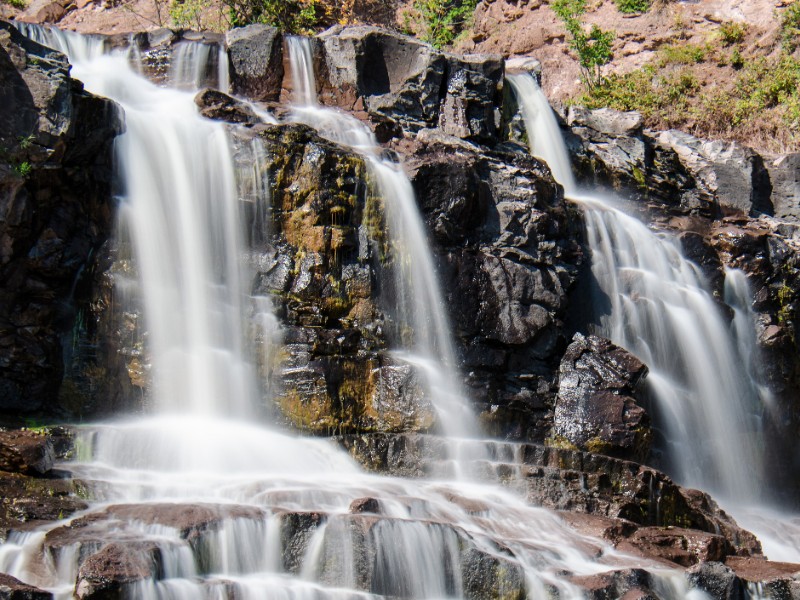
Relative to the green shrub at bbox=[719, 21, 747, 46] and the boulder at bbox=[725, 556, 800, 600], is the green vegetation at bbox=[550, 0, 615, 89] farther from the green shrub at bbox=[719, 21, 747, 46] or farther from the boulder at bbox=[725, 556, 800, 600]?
the boulder at bbox=[725, 556, 800, 600]

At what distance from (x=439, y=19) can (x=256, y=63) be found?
11.5 m

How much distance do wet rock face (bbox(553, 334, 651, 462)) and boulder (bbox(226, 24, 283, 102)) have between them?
822 centimetres

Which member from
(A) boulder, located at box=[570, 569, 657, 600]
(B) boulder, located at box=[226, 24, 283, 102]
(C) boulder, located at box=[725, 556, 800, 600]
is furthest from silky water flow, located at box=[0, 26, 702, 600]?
(B) boulder, located at box=[226, 24, 283, 102]

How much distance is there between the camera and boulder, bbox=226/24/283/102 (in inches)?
680

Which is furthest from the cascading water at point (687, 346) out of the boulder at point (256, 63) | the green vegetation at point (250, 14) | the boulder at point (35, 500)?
the green vegetation at point (250, 14)

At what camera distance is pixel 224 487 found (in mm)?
8875

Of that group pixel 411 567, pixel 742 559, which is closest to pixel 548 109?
pixel 742 559

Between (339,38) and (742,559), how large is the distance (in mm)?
12830

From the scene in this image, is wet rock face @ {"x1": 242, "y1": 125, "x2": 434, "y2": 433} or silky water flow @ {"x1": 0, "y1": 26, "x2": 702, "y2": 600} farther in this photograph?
wet rock face @ {"x1": 242, "y1": 125, "x2": 434, "y2": 433}

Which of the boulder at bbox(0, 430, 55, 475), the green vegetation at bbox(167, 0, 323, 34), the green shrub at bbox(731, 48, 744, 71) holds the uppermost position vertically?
the green vegetation at bbox(167, 0, 323, 34)

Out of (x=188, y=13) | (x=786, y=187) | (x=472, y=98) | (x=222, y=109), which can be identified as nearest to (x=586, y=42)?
(x=786, y=187)

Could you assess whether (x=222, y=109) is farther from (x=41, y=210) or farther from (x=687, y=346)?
(x=687, y=346)

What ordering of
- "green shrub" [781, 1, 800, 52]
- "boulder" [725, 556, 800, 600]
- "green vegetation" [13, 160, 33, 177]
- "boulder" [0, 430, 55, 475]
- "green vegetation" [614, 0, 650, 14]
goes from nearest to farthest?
"boulder" [725, 556, 800, 600] < "boulder" [0, 430, 55, 475] < "green vegetation" [13, 160, 33, 177] < "green shrub" [781, 1, 800, 52] < "green vegetation" [614, 0, 650, 14]

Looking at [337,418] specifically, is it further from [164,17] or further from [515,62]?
[164,17]
